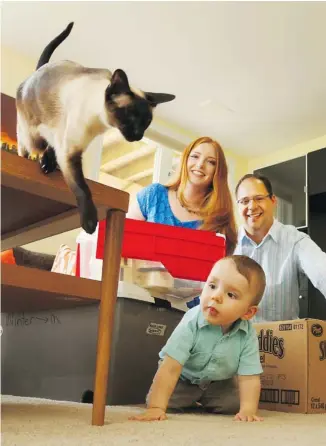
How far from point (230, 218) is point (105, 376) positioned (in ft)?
3.19

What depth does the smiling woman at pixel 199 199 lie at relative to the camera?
5.50 ft

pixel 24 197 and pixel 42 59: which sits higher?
pixel 42 59

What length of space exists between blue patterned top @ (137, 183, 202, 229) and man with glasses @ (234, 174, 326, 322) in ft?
0.78

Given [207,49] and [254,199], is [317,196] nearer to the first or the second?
[207,49]

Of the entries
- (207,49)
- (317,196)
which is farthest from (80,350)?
(317,196)

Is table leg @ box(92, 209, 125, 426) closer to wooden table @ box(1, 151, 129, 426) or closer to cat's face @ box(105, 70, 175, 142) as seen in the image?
wooden table @ box(1, 151, 129, 426)

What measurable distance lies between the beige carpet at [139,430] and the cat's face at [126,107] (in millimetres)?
459

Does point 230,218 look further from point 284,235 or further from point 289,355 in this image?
point 289,355

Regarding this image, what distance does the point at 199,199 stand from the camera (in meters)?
1.71

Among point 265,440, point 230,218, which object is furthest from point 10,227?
point 230,218

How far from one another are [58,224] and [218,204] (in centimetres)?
83

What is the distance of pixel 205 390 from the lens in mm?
1146

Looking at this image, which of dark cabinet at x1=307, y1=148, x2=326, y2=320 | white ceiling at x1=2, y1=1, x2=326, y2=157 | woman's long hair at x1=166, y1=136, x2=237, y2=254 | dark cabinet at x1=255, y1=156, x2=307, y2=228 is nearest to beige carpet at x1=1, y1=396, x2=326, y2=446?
woman's long hair at x1=166, y1=136, x2=237, y2=254

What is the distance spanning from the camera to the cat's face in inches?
32.5
